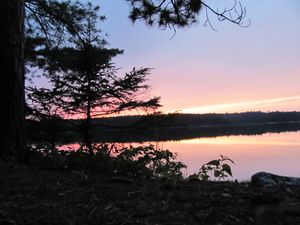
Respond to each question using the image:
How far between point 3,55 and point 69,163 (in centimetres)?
170

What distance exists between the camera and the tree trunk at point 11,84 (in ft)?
22.5

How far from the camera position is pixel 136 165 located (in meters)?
6.86

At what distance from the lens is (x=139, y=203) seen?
4102 millimetres

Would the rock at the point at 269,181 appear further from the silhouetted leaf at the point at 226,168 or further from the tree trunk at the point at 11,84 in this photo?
the tree trunk at the point at 11,84

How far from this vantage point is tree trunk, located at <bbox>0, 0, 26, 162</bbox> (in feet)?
22.5

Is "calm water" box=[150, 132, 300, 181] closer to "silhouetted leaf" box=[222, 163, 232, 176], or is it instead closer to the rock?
the rock

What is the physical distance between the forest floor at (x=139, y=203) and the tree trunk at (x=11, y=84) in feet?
5.88

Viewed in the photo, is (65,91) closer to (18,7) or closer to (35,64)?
(35,64)

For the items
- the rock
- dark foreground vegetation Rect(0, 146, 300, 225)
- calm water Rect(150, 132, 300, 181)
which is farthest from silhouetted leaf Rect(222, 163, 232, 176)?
calm water Rect(150, 132, 300, 181)

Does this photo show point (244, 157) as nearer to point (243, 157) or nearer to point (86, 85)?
point (243, 157)

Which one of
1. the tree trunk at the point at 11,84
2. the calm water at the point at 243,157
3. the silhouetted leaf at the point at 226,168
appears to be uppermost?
the tree trunk at the point at 11,84

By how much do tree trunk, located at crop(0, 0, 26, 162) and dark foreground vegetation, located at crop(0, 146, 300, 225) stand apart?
1.08 m

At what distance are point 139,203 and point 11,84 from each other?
11.6ft

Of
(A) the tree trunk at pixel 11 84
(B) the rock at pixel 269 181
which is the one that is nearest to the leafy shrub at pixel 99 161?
(A) the tree trunk at pixel 11 84
